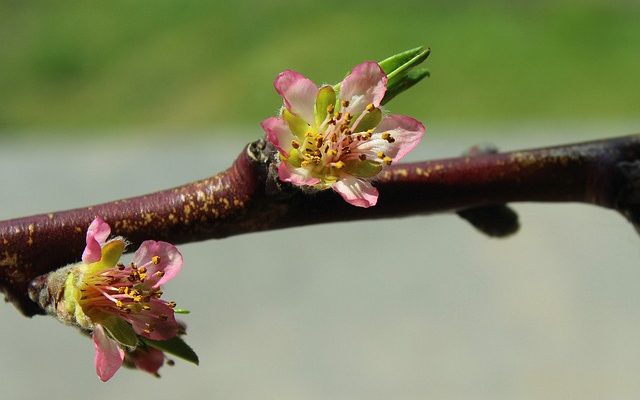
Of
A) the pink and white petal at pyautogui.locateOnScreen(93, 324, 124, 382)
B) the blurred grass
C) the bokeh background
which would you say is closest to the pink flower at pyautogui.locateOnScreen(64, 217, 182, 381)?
the pink and white petal at pyautogui.locateOnScreen(93, 324, 124, 382)

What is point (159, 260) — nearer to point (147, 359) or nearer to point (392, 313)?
point (147, 359)

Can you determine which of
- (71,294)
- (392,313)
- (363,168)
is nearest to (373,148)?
(363,168)

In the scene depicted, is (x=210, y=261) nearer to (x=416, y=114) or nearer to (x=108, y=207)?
(x=416, y=114)

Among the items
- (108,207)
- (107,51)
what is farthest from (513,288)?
(107,51)

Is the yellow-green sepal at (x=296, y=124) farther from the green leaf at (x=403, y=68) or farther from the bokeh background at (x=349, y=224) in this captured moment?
the bokeh background at (x=349, y=224)

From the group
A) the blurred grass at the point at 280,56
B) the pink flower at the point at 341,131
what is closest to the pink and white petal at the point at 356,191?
the pink flower at the point at 341,131

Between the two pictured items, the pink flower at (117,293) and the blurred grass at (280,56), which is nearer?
the pink flower at (117,293)

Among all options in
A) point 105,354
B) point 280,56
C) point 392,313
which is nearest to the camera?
point 105,354
